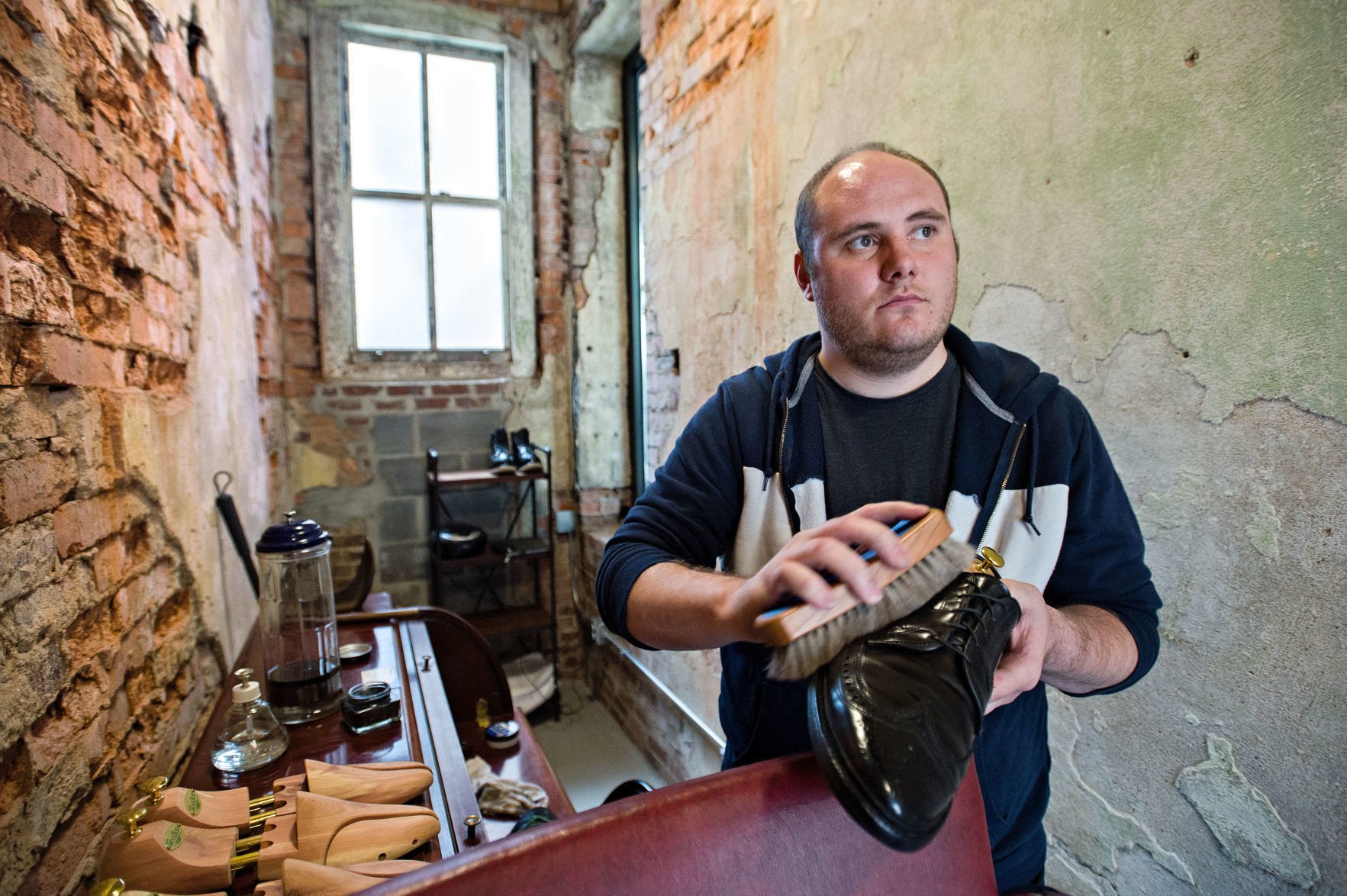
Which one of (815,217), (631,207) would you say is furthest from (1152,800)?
(631,207)

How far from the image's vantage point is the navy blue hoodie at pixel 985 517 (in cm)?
106

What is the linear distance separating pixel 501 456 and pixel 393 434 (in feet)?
2.02

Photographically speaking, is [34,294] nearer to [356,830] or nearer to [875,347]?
[356,830]

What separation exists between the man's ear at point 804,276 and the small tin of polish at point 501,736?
155 centimetres

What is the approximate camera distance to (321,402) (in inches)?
146

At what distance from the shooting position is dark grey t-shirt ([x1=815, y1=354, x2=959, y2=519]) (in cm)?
112

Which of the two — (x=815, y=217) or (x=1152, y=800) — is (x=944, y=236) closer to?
(x=815, y=217)

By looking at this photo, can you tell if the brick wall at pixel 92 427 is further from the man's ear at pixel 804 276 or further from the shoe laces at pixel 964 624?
the man's ear at pixel 804 276

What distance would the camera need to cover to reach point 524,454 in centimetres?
378

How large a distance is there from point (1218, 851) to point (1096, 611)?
470 millimetres

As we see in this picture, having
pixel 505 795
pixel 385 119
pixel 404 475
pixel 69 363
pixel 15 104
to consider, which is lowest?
pixel 505 795

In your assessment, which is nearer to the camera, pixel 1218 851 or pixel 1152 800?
pixel 1218 851

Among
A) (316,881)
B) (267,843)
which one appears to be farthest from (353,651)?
(316,881)

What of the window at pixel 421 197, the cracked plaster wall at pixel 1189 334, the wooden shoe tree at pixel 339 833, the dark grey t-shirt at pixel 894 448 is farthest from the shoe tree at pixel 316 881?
the window at pixel 421 197
